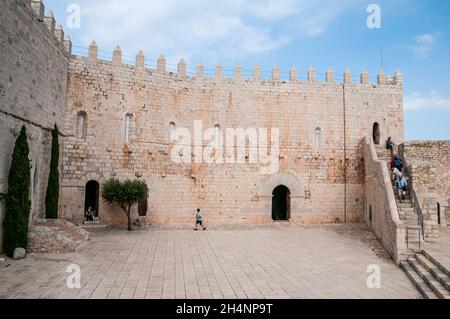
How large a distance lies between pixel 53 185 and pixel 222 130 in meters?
8.40

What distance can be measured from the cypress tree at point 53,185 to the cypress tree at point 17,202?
2.99 meters

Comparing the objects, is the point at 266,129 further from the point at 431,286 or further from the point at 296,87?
the point at 431,286

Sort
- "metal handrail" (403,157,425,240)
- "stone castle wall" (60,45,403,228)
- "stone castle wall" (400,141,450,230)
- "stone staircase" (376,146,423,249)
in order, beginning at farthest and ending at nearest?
1. "stone castle wall" (60,45,403,228)
2. "stone castle wall" (400,141,450,230)
3. "metal handrail" (403,157,425,240)
4. "stone staircase" (376,146,423,249)

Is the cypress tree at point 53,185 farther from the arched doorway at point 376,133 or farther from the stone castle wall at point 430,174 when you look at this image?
the arched doorway at point 376,133

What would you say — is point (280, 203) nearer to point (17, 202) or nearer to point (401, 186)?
point (401, 186)

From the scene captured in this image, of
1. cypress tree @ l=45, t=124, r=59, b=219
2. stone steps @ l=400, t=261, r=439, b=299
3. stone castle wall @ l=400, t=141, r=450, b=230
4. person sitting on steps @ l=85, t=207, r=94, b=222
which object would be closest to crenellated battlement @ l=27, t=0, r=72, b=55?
cypress tree @ l=45, t=124, r=59, b=219

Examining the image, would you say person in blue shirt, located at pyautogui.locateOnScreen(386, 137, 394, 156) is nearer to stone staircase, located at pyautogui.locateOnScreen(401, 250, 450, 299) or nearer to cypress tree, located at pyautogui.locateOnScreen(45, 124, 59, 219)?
stone staircase, located at pyautogui.locateOnScreen(401, 250, 450, 299)

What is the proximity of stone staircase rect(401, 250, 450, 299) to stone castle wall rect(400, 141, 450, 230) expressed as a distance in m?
3.71

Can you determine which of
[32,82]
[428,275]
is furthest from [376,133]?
[32,82]

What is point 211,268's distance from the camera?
9.04m

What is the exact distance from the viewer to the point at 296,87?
707 inches

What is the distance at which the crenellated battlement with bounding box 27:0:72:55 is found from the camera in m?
11.8

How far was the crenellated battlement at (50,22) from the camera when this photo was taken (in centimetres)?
1181
